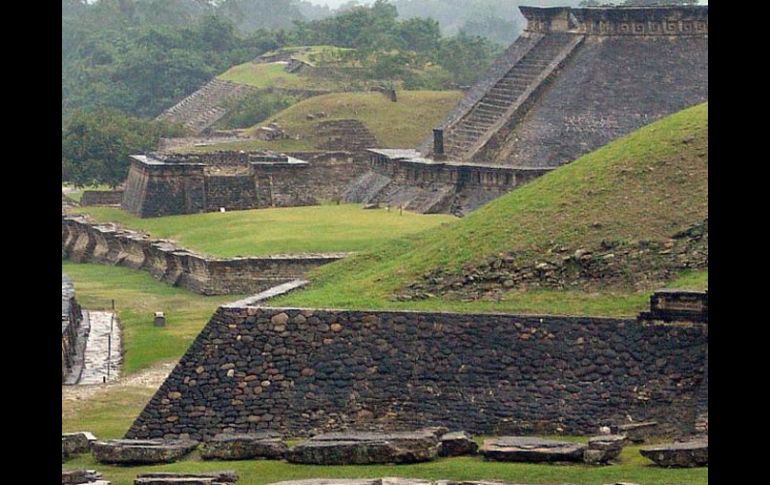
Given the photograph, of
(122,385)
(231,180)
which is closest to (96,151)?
(231,180)

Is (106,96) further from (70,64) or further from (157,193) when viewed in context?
(157,193)

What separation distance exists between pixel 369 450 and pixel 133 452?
6.86ft

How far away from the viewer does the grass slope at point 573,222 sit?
17.0m

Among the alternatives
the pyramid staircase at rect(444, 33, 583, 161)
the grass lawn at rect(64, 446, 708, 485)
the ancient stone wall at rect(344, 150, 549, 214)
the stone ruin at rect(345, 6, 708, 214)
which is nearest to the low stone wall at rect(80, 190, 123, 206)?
the stone ruin at rect(345, 6, 708, 214)

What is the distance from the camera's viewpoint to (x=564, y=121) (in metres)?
35.5

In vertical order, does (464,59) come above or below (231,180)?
above

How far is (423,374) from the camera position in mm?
16375

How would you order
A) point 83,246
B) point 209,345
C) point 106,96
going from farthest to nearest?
point 106,96
point 83,246
point 209,345

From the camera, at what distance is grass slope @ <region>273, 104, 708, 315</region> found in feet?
55.7

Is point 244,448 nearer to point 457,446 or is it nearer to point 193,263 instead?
point 457,446

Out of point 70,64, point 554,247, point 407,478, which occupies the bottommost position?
point 407,478

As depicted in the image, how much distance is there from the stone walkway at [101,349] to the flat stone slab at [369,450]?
7.58m
